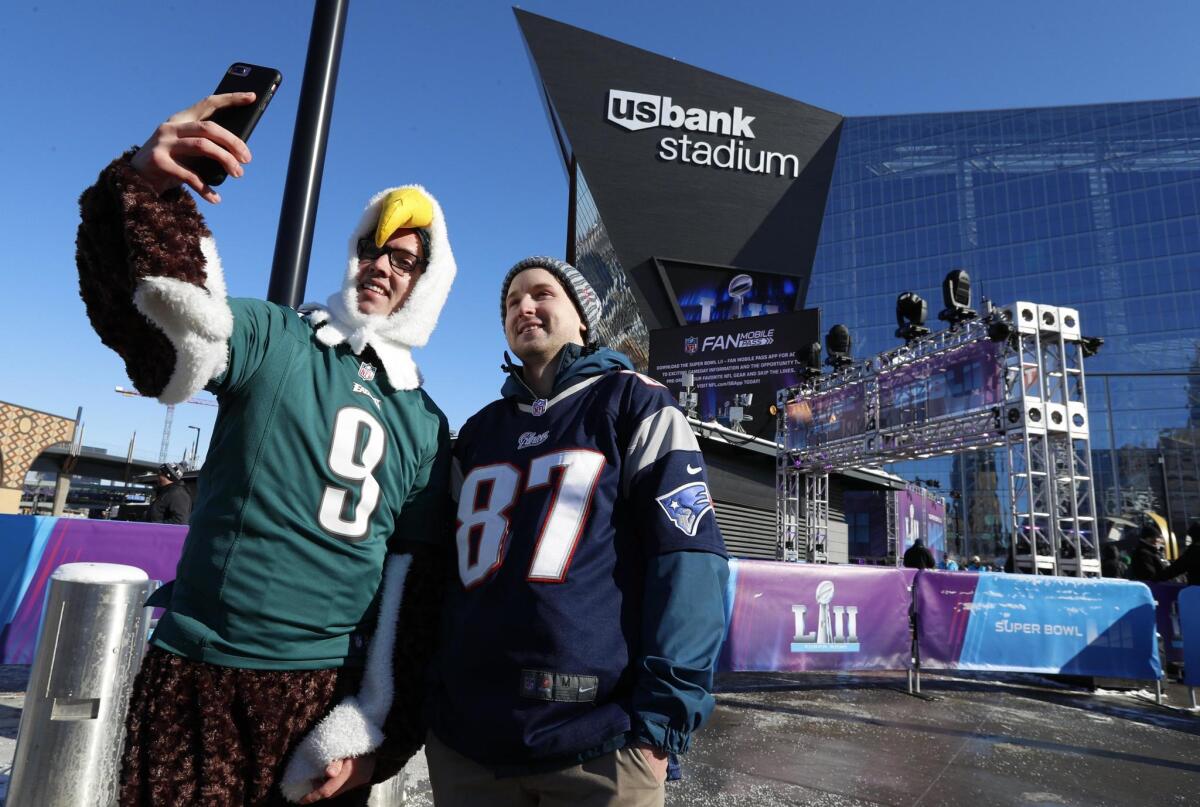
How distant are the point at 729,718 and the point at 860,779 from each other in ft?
4.87

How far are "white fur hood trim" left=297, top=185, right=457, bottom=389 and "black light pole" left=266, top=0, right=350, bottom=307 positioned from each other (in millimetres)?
2060

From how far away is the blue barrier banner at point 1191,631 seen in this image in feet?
21.4

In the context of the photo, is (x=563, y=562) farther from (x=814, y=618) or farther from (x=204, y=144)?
(x=814, y=618)

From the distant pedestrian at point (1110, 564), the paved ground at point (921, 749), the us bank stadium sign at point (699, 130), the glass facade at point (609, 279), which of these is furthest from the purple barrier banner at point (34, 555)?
the us bank stadium sign at point (699, 130)

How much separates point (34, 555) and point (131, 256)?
16.8ft

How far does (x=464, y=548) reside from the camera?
1.60 meters

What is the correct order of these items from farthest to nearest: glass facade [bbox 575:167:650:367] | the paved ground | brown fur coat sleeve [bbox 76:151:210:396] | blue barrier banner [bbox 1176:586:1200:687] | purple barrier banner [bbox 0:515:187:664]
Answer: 1. glass facade [bbox 575:167:650:367]
2. blue barrier banner [bbox 1176:586:1200:687]
3. purple barrier banner [bbox 0:515:187:664]
4. the paved ground
5. brown fur coat sleeve [bbox 76:151:210:396]

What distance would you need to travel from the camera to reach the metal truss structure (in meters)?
9.45

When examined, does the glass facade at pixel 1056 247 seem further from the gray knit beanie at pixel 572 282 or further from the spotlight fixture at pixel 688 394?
the gray knit beanie at pixel 572 282

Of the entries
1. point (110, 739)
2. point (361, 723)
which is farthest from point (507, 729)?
point (110, 739)

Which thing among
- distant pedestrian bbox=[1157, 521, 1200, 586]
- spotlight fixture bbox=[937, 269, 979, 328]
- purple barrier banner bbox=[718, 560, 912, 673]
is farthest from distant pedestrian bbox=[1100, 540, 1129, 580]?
purple barrier banner bbox=[718, 560, 912, 673]

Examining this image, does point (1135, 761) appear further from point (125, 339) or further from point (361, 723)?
point (125, 339)

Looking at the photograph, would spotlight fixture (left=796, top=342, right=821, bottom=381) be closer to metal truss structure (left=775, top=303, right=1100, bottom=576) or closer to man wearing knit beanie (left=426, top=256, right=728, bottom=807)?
metal truss structure (left=775, top=303, right=1100, bottom=576)

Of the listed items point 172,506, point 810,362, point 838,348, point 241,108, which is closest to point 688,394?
point 810,362
